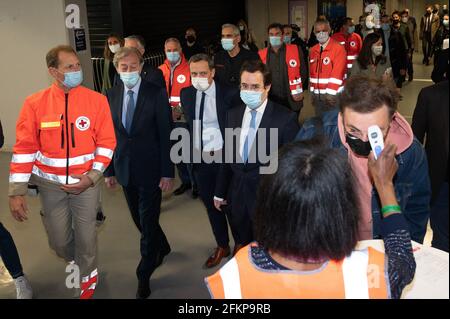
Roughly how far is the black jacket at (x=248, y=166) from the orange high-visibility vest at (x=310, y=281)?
1.71 m

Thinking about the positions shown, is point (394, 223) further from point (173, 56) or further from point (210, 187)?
point (173, 56)

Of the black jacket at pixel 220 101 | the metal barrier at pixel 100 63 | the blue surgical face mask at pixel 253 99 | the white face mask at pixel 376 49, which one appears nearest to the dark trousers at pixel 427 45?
the metal barrier at pixel 100 63

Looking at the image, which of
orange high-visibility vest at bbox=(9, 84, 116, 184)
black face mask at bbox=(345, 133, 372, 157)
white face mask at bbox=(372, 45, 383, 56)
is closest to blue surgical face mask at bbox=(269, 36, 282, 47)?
white face mask at bbox=(372, 45, 383, 56)

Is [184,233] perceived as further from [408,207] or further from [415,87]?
[415,87]

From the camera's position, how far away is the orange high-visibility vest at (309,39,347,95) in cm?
595

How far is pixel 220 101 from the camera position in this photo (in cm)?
384

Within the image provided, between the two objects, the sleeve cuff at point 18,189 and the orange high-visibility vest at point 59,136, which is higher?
the orange high-visibility vest at point 59,136

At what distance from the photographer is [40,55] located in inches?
256

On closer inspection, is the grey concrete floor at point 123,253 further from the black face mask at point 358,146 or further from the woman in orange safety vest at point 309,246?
the woman in orange safety vest at point 309,246

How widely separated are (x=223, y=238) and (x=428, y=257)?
6.89 feet

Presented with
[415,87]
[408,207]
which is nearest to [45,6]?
[408,207]

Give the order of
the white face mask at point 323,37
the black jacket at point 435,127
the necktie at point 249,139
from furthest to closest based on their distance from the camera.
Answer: the white face mask at point 323,37 → the necktie at point 249,139 → the black jacket at point 435,127

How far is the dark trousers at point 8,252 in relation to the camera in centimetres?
329

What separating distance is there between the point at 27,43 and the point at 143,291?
4337mm
